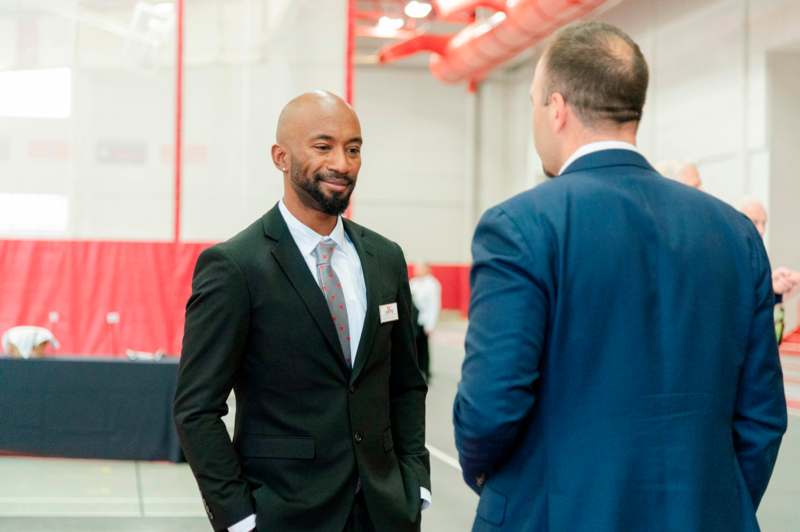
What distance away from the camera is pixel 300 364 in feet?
6.86

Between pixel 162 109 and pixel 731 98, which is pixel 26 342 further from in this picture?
pixel 731 98

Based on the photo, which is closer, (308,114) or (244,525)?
(244,525)

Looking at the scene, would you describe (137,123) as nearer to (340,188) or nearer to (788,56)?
(340,188)

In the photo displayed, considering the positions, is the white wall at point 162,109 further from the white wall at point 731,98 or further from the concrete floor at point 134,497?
the white wall at point 731,98

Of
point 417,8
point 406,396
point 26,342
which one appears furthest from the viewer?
point 417,8

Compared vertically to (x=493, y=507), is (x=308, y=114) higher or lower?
higher

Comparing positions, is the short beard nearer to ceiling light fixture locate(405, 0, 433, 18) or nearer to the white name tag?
the white name tag

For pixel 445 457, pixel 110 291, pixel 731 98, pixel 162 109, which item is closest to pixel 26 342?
pixel 110 291

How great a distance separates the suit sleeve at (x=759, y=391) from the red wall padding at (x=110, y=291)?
495 centimetres

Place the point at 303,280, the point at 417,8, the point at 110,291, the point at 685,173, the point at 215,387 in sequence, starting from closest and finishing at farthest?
1. the point at 215,387
2. the point at 303,280
3. the point at 685,173
4. the point at 110,291
5. the point at 417,8

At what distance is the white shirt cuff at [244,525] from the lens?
2023mm

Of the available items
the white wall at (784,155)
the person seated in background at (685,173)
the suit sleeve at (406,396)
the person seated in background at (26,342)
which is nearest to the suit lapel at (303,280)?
the suit sleeve at (406,396)

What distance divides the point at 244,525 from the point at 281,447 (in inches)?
6.6

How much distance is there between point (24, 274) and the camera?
6.24m
